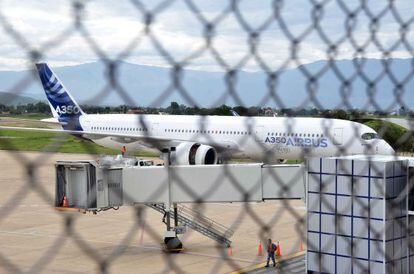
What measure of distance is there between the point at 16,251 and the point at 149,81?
23.8 feet

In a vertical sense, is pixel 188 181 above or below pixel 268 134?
below

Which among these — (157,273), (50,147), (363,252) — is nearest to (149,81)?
(50,147)

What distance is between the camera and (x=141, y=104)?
1.46m

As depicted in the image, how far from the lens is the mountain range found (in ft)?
4.30

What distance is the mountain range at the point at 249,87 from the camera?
1310 millimetres

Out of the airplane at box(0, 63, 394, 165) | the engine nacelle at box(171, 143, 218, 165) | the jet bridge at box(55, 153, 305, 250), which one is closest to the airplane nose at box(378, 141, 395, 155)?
the airplane at box(0, 63, 394, 165)

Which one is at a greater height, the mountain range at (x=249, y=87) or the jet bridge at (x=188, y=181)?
the mountain range at (x=249, y=87)

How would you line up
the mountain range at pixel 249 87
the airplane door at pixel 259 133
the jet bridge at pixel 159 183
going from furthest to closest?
the jet bridge at pixel 159 183 → the airplane door at pixel 259 133 → the mountain range at pixel 249 87

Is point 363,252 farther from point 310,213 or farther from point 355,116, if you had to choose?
point 355,116

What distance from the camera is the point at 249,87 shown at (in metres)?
1.70

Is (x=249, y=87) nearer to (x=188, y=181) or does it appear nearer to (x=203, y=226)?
(x=188, y=181)

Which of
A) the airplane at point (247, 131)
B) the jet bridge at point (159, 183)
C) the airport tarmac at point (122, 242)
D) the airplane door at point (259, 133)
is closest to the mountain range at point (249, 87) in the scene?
the airplane at point (247, 131)

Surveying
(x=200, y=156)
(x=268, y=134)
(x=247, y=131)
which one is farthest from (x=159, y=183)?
(x=200, y=156)

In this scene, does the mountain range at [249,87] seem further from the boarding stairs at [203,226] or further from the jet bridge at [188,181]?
the boarding stairs at [203,226]
